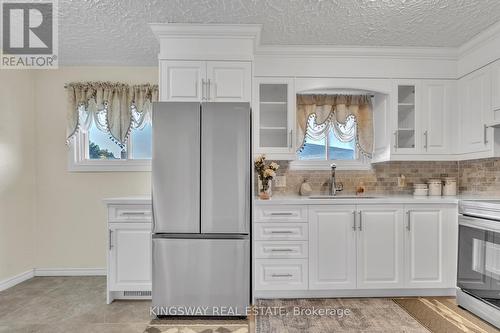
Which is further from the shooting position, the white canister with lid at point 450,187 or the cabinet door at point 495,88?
the white canister with lid at point 450,187

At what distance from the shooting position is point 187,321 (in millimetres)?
2707

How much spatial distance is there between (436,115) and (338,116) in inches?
40.0

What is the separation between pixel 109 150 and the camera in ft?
13.2

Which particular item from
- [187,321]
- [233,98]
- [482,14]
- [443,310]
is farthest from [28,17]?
[443,310]

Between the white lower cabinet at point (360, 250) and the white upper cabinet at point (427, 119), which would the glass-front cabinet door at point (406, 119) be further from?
the white lower cabinet at point (360, 250)

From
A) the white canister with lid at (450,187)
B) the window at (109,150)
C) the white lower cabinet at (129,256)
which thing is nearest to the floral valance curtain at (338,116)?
the white canister with lid at (450,187)

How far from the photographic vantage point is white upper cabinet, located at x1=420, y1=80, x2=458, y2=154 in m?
3.52

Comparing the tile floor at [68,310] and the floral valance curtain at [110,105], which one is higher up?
the floral valance curtain at [110,105]

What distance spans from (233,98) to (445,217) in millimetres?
2328

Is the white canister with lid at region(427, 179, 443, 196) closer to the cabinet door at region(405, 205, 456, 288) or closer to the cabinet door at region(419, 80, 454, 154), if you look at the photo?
the cabinet door at region(419, 80, 454, 154)

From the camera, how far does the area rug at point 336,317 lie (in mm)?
2572

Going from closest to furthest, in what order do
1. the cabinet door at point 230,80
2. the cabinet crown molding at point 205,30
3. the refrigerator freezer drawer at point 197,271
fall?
1. the refrigerator freezer drawer at point 197,271
2. the cabinet crown molding at point 205,30
3. the cabinet door at point 230,80

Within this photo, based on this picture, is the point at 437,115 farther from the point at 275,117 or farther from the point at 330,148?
the point at 275,117

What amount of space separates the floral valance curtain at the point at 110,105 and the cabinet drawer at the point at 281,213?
6.02 feet
